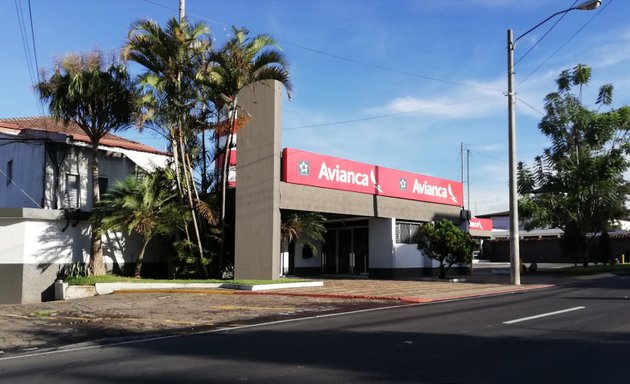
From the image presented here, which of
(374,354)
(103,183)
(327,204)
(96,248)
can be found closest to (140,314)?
(374,354)

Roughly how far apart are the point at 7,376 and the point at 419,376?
5387 mm

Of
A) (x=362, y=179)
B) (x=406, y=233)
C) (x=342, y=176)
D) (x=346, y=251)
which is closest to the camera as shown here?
(x=342, y=176)

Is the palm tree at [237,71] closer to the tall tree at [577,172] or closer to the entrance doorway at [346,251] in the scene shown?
the entrance doorway at [346,251]

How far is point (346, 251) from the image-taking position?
2916 cm

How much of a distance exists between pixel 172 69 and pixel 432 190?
595 inches

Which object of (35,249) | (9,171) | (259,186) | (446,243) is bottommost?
(35,249)

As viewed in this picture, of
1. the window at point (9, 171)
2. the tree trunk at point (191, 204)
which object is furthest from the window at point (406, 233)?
the window at point (9, 171)

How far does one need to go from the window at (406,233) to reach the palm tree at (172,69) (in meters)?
10.1

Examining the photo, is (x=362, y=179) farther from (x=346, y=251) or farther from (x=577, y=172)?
(x=577, y=172)

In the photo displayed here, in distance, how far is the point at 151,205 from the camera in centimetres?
2111

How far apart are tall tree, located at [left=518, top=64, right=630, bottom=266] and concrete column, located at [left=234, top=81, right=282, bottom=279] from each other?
54.9 ft

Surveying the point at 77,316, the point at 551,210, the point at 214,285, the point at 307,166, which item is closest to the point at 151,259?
the point at 214,285

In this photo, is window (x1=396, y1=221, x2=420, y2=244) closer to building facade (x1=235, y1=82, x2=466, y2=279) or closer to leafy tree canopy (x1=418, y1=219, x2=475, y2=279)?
building facade (x1=235, y1=82, x2=466, y2=279)

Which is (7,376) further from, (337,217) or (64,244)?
(337,217)
